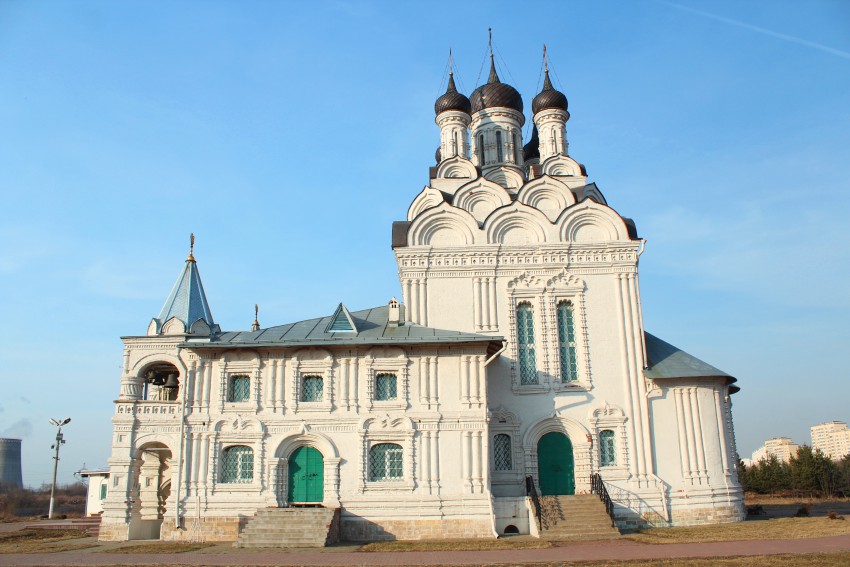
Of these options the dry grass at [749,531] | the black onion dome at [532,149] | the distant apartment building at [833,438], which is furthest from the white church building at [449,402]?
the distant apartment building at [833,438]

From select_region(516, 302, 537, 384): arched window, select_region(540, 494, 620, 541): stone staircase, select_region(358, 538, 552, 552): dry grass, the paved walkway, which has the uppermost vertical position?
select_region(516, 302, 537, 384): arched window

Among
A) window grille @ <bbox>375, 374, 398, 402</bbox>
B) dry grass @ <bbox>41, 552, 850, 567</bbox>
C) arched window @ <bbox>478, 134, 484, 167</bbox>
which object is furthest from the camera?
arched window @ <bbox>478, 134, 484, 167</bbox>

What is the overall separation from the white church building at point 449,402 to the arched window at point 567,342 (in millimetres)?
57

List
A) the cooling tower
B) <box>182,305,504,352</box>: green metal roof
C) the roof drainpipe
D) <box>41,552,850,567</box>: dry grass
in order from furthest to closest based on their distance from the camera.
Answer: the cooling tower, <box>182,305,504,352</box>: green metal roof, the roof drainpipe, <box>41,552,850,567</box>: dry grass

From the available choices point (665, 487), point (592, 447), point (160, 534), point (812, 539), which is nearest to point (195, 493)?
point (160, 534)

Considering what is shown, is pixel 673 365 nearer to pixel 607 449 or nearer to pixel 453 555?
pixel 607 449

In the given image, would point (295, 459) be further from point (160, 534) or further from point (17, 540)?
point (17, 540)

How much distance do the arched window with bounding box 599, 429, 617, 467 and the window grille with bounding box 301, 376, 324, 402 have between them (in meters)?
7.69

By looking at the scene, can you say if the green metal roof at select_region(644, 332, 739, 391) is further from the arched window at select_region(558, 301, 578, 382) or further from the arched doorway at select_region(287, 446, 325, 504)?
the arched doorway at select_region(287, 446, 325, 504)

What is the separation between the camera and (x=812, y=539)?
1438cm

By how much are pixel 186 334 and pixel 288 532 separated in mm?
Answer: 6120

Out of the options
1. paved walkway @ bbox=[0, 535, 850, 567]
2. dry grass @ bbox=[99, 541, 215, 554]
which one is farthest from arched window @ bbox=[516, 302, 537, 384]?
dry grass @ bbox=[99, 541, 215, 554]

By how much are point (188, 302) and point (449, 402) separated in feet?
25.2

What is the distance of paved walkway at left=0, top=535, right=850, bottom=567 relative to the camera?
41.4ft
